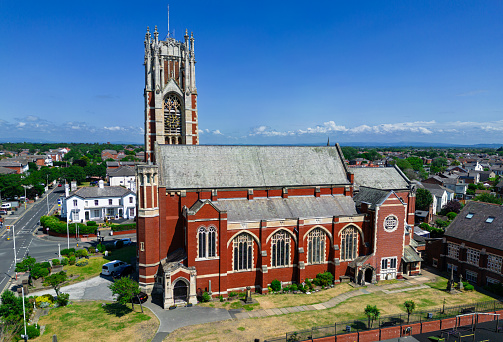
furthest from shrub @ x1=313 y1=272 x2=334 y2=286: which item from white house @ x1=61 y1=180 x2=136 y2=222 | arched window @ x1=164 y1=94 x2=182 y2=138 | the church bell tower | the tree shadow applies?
white house @ x1=61 y1=180 x2=136 y2=222

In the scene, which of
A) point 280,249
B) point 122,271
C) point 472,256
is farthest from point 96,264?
point 472,256

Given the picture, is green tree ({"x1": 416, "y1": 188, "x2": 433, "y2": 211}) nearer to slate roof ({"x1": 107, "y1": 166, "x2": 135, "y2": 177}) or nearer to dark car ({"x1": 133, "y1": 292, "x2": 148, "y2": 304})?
dark car ({"x1": 133, "y1": 292, "x2": 148, "y2": 304})

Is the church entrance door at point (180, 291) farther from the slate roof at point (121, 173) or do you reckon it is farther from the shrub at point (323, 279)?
the slate roof at point (121, 173)

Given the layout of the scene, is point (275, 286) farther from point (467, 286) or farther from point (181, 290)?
point (467, 286)

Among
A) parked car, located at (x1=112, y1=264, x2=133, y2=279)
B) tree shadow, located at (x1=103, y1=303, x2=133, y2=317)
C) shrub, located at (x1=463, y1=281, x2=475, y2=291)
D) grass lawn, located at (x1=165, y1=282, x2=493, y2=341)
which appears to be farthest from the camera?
parked car, located at (x1=112, y1=264, x2=133, y2=279)

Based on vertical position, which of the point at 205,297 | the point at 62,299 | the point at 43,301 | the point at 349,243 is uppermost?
the point at 349,243

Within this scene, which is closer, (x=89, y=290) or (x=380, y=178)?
(x=89, y=290)
